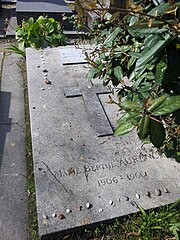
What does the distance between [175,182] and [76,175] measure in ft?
2.37

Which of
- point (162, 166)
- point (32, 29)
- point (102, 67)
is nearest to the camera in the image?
point (102, 67)

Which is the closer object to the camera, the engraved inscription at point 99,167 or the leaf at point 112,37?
the leaf at point 112,37

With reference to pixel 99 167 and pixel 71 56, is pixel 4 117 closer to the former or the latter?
pixel 99 167

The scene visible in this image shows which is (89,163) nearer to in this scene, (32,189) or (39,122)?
(32,189)

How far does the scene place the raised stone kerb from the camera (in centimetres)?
238

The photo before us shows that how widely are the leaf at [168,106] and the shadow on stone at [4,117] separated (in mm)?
1608

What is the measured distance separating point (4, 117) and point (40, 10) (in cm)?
310

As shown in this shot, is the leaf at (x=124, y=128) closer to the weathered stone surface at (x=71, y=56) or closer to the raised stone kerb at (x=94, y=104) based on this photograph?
the raised stone kerb at (x=94, y=104)

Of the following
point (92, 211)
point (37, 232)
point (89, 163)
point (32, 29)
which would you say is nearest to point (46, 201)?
point (37, 232)

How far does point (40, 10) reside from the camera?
5.02 metres

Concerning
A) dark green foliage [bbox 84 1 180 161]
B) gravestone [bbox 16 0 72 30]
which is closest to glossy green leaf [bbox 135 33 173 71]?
dark green foliage [bbox 84 1 180 161]

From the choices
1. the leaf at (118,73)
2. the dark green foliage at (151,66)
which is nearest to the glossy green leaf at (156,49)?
the dark green foliage at (151,66)

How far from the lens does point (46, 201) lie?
1746 millimetres

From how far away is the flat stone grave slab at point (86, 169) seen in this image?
Answer: 5.62ft
